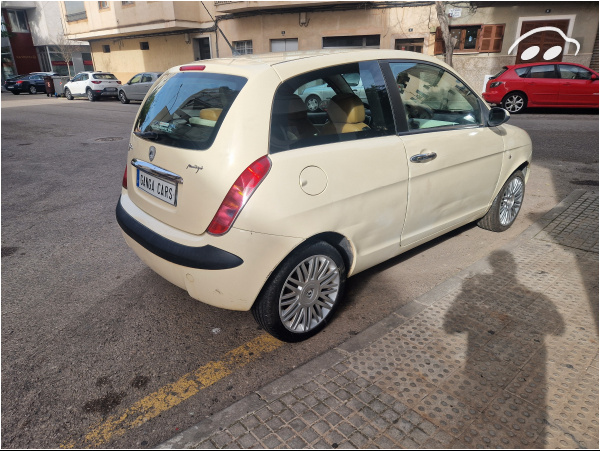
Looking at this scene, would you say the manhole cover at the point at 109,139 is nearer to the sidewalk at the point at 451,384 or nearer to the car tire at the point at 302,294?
the car tire at the point at 302,294

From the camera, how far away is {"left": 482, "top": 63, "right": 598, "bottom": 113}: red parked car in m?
13.2

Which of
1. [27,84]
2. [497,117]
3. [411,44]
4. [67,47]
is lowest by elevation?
[27,84]

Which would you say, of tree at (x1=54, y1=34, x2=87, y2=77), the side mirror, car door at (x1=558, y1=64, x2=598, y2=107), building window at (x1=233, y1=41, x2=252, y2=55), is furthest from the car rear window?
tree at (x1=54, y1=34, x2=87, y2=77)

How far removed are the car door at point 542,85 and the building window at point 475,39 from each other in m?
5.21

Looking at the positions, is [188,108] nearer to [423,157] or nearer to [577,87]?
[423,157]

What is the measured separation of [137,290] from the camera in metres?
3.54

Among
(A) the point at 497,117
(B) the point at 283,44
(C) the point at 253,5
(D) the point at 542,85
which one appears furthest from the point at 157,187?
(B) the point at 283,44

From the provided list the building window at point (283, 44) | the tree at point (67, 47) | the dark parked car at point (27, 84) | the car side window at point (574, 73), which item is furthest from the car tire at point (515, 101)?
the tree at point (67, 47)

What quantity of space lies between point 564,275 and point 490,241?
85cm

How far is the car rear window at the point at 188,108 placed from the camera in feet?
8.52

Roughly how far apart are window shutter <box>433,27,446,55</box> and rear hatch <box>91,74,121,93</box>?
1696 centimetres

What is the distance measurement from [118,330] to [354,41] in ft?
68.8

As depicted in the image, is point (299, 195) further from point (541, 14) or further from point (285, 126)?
point (541, 14)

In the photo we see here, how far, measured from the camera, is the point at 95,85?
2367 cm
